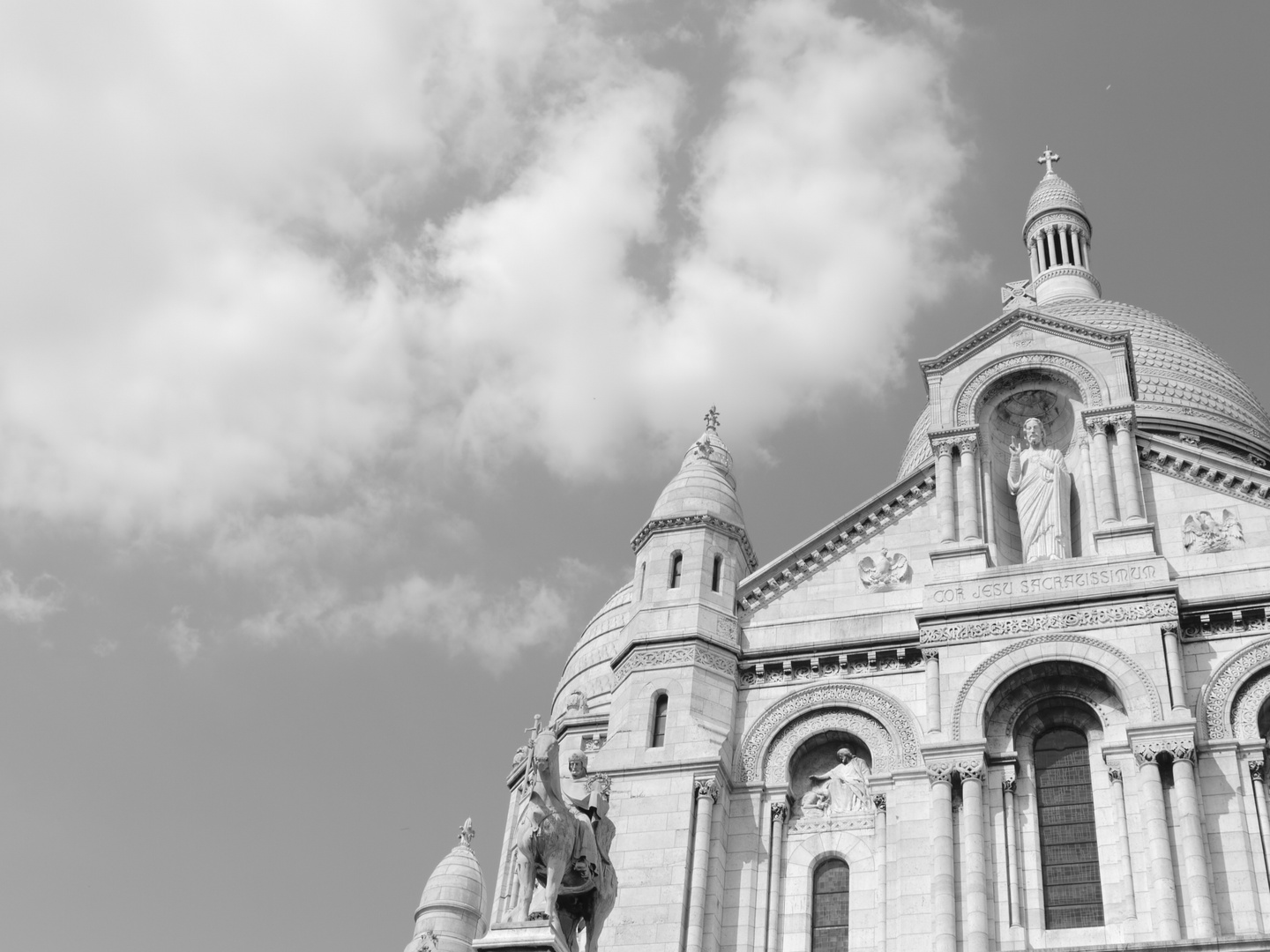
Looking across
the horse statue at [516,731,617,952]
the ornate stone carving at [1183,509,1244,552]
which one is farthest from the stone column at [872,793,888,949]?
the ornate stone carving at [1183,509,1244,552]

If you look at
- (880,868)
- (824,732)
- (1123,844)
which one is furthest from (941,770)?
(1123,844)

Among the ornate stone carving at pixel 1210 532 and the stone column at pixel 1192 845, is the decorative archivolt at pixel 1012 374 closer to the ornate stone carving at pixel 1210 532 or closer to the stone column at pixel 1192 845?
the ornate stone carving at pixel 1210 532

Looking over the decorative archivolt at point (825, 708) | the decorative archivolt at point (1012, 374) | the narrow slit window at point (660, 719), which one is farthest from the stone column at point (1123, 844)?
the decorative archivolt at point (1012, 374)

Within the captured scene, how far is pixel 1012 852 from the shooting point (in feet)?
79.1

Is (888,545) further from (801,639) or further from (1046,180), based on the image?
(1046,180)

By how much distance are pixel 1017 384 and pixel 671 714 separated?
32.0 ft

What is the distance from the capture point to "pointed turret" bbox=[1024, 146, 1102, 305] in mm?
58688

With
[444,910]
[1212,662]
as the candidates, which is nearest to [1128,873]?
[1212,662]

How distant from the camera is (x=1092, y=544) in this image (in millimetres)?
27359

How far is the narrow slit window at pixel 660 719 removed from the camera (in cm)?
2673

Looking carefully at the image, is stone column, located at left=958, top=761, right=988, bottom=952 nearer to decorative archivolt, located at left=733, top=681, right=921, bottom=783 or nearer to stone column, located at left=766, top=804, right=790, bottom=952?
decorative archivolt, located at left=733, top=681, right=921, bottom=783

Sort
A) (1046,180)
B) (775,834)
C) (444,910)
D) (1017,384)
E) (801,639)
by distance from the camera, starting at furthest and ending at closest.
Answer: (1046,180) → (444,910) → (1017,384) → (801,639) → (775,834)

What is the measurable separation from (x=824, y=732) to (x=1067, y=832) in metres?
4.42

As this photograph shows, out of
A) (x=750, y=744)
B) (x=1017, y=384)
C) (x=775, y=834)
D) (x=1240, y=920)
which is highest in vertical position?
(x=1017, y=384)
